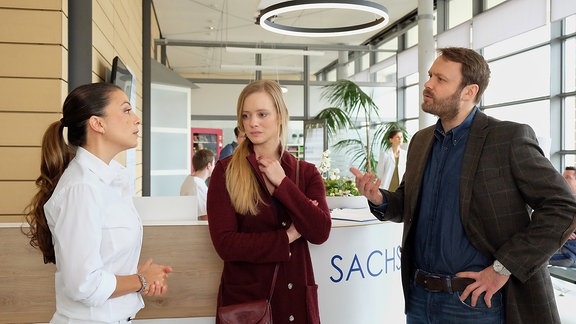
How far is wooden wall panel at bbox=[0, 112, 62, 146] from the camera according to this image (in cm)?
297

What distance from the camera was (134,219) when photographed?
1527mm

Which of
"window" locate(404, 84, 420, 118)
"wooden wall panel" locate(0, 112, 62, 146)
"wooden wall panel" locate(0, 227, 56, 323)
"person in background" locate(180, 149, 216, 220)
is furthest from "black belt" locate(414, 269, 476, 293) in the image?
"window" locate(404, 84, 420, 118)

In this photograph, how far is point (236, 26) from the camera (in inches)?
446

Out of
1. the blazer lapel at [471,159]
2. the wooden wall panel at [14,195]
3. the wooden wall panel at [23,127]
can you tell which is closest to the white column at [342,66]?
the wooden wall panel at [23,127]

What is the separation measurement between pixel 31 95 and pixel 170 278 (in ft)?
4.87

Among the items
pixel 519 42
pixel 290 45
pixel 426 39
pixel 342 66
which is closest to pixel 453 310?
pixel 519 42

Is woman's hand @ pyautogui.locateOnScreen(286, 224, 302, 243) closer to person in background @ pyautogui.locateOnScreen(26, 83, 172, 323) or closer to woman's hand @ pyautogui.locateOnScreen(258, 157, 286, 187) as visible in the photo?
woman's hand @ pyautogui.locateOnScreen(258, 157, 286, 187)

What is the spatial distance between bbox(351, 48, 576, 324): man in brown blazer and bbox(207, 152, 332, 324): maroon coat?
369 mm

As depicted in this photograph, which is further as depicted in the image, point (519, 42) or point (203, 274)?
point (519, 42)

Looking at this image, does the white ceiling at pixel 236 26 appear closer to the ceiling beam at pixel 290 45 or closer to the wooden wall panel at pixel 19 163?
the ceiling beam at pixel 290 45

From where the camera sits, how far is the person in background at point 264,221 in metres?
1.74

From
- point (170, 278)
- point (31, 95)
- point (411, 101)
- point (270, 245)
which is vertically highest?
point (411, 101)

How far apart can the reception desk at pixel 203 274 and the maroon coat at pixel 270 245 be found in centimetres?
Result: 63

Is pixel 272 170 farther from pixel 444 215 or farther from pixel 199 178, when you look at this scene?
pixel 199 178
